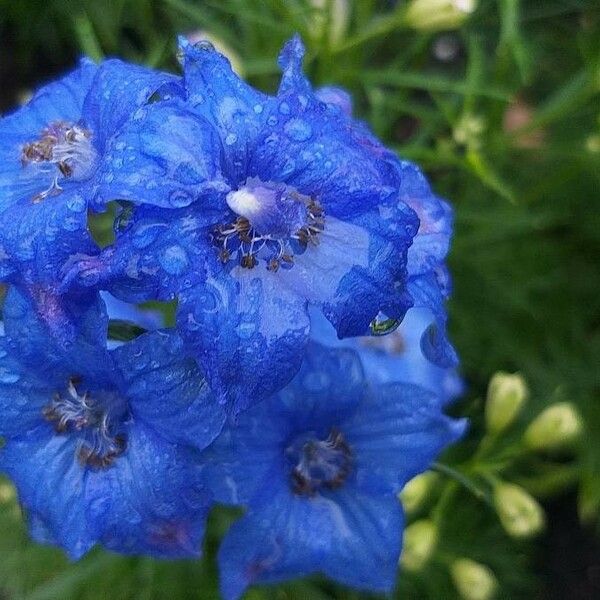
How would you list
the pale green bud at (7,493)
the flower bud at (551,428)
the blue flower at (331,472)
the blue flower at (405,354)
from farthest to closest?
1. the pale green bud at (7,493)
2. the flower bud at (551,428)
3. the blue flower at (405,354)
4. the blue flower at (331,472)

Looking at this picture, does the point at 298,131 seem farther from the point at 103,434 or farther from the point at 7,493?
the point at 7,493

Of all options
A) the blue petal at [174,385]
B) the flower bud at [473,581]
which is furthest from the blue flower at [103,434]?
the flower bud at [473,581]

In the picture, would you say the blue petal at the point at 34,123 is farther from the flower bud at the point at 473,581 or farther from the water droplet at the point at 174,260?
the flower bud at the point at 473,581

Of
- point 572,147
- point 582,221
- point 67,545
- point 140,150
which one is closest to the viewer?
point 140,150

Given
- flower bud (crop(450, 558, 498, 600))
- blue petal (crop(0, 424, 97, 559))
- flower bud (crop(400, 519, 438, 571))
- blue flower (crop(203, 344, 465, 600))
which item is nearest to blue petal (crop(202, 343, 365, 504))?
blue flower (crop(203, 344, 465, 600))

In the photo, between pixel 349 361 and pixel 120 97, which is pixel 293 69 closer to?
pixel 120 97

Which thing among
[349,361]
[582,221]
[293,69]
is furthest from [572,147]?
[293,69]

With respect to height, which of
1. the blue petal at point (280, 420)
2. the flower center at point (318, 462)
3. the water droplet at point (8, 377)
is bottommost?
the flower center at point (318, 462)
